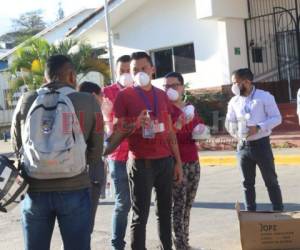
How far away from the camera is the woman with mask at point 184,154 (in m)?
A: 5.39

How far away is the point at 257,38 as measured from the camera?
60.2ft

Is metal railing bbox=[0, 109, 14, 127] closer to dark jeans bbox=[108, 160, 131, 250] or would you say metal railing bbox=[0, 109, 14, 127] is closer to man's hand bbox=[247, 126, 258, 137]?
man's hand bbox=[247, 126, 258, 137]

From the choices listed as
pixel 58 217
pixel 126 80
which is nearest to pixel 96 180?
pixel 126 80

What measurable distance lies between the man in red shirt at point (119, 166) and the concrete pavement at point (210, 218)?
0.73 metres

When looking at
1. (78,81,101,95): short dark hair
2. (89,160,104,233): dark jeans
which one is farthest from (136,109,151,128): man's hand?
(78,81,101,95): short dark hair

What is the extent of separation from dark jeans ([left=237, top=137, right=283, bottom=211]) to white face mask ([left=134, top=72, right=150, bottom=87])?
1849 millimetres

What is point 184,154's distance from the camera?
17.9 feet

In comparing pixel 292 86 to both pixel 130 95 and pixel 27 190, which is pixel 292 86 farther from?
pixel 27 190

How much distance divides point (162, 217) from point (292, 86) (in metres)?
13.3

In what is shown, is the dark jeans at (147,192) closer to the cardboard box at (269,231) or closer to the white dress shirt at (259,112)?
the cardboard box at (269,231)

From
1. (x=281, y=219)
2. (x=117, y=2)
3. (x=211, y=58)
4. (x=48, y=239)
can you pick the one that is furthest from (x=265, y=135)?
(x=117, y=2)

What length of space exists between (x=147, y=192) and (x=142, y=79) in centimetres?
90

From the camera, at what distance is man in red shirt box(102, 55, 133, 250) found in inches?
205

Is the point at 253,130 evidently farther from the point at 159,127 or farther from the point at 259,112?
the point at 159,127
